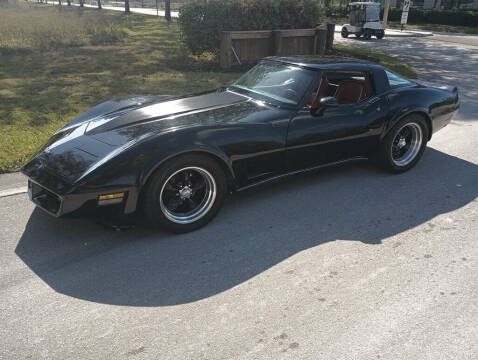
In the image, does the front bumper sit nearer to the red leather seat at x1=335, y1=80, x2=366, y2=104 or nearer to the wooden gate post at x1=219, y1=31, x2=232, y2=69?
the red leather seat at x1=335, y1=80, x2=366, y2=104

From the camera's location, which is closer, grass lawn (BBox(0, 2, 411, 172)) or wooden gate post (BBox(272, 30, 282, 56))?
grass lawn (BBox(0, 2, 411, 172))

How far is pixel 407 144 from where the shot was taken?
5.48 metres

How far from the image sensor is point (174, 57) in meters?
13.7

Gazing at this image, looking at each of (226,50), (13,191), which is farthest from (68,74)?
(13,191)

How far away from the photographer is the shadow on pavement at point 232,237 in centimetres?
318

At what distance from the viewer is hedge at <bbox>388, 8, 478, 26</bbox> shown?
33341mm

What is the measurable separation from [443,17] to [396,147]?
34809 millimetres

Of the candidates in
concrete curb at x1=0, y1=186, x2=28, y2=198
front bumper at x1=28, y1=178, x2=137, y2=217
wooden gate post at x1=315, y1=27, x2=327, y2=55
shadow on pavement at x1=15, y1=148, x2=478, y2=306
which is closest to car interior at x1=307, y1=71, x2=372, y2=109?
shadow on pavement at x1=15, y1=148, x2=478, y2=306

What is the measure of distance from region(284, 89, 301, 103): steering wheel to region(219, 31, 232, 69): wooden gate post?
7718 mm

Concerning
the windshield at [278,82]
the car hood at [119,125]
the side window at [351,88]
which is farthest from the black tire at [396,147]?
the car hood at [119,125]

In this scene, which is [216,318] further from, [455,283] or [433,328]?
[455,283]

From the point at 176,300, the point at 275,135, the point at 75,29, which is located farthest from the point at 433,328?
the point at 75,29

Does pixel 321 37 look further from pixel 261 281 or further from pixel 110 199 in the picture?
pixel 261 281

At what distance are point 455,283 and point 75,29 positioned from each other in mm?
18226
